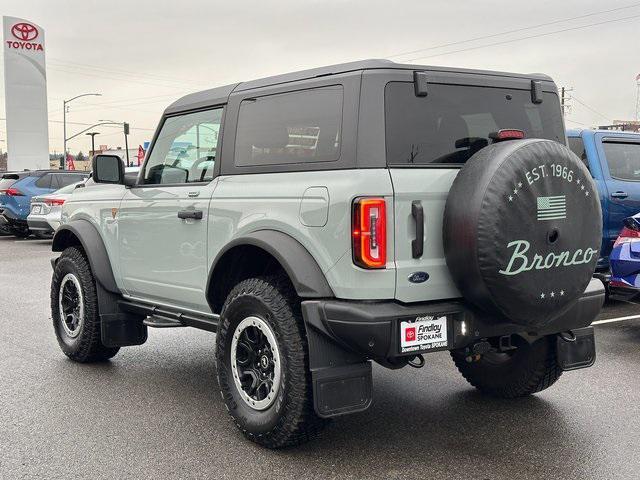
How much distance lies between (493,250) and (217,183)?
6.10ft

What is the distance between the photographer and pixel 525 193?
3.50 m

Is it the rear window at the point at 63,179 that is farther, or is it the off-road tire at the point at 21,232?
the rear window at the point at 63,179

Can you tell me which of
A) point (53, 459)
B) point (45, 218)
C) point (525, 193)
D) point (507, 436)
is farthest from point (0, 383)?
point (45, 218)

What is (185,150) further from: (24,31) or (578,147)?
(24,31)

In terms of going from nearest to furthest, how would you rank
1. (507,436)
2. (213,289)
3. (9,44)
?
(507,436) < (213,289) < (9,44)

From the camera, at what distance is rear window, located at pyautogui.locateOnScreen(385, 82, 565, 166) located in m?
3.73

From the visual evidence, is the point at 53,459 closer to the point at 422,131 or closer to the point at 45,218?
the point at 422,131

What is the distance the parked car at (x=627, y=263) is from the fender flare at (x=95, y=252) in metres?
4.44

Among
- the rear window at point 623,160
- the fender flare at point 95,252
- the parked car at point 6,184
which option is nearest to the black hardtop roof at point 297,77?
the fender flare at point 95,252

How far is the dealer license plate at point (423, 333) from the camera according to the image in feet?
11.6

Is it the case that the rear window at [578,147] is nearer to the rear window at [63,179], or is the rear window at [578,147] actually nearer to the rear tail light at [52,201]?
the rear tail light at [52,201]

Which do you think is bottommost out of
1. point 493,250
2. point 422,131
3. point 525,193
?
point 493,250

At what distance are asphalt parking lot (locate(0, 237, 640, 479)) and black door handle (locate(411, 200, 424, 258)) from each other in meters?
1.12

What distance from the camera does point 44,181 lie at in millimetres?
18453
